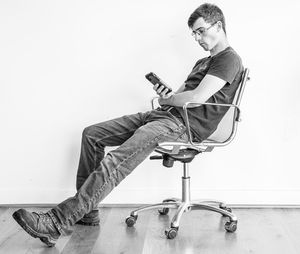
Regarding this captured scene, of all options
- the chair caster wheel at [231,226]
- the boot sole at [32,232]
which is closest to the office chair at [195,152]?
the chair caster wheel at [231,226]

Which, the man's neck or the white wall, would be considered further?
the white wall

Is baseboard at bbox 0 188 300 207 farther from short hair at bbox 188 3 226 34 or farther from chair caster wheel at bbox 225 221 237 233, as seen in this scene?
short hair at bbox 188 3 226 34

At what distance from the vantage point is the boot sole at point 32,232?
254 centimetres

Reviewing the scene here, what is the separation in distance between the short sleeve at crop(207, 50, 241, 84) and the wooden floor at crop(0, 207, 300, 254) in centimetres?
82

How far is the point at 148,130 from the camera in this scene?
9.14 feet

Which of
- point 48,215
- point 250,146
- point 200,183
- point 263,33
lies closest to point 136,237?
point 48,215

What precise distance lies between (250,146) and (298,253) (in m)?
1.00

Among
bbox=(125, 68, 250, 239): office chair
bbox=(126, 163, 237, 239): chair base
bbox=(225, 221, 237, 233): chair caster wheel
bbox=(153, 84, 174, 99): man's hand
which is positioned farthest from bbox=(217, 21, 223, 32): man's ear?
bbox=(225, 221, 237, 233): chair caster wheel

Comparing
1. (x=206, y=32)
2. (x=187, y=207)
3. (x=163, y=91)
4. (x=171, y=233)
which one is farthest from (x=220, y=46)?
(x=171, y=233)

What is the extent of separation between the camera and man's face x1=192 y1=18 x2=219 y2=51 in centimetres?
293

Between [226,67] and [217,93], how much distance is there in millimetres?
166

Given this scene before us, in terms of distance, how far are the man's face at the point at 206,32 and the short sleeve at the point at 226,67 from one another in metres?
0.12

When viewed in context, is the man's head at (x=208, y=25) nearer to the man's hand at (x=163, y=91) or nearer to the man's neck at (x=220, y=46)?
the man's neck at (x=220, y=46)

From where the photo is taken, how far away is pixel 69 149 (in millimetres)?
3572
